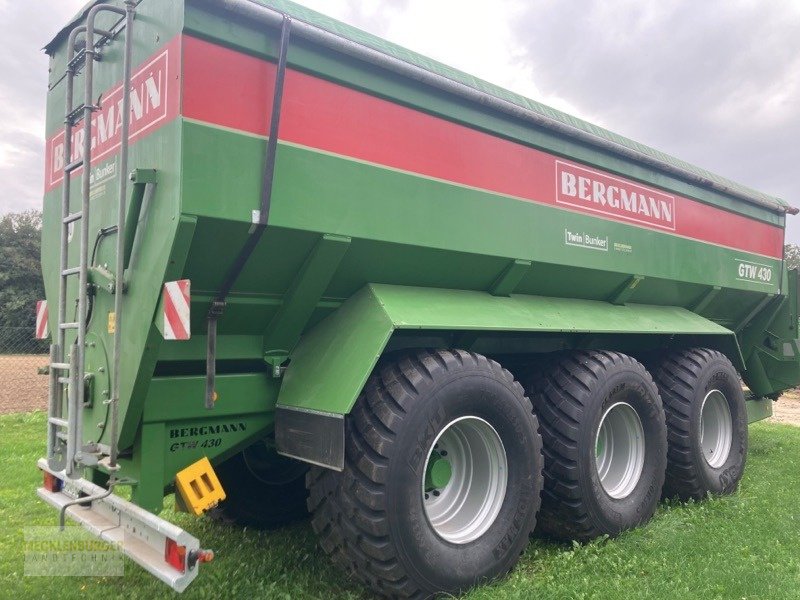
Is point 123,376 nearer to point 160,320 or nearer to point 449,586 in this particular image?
point 160,320

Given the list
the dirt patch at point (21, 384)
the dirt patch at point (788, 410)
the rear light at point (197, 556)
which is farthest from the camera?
the dirt patch at point (788, 410)

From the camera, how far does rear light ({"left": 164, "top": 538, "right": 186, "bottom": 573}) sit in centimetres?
264

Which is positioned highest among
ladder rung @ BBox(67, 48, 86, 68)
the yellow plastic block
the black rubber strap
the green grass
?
ladder rung @ BBox(67, 48, 86, 68)

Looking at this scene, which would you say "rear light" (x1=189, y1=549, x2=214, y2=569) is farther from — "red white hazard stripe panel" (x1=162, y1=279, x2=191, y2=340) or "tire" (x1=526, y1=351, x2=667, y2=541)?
"tire" (x1=526, y1=351, x2=667, y2=541)

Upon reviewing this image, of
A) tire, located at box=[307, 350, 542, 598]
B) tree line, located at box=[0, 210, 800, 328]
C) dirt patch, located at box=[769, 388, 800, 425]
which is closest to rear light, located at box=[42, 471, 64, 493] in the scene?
tire, located at box=[307, 350, 542, 598]

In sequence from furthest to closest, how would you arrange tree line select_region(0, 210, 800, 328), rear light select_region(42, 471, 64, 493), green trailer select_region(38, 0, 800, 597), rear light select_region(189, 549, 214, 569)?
tree line select_region(0, 210, 800, 328) → rear light select_region(42, 471, 64, 493) → green trailer select_region(38, 0, 800, 597) → rear light select_region(189, 549, 214, 569)

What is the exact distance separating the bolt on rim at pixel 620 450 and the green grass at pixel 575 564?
340 mm

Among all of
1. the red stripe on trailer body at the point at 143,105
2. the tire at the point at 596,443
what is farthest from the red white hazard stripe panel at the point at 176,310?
the tire at the point at 596,443

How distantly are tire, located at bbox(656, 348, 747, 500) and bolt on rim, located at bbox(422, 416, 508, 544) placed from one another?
6.90ft

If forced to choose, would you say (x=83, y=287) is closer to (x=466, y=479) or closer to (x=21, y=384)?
(x=466, y=479)

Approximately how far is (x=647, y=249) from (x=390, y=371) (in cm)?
285

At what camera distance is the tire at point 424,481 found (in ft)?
10.0

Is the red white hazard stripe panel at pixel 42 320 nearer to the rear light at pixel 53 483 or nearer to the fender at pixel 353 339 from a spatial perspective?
the rear light at pixel 53 483

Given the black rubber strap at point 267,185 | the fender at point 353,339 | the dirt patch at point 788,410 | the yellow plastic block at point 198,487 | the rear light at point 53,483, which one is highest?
the black rubber strap at point 267,185
